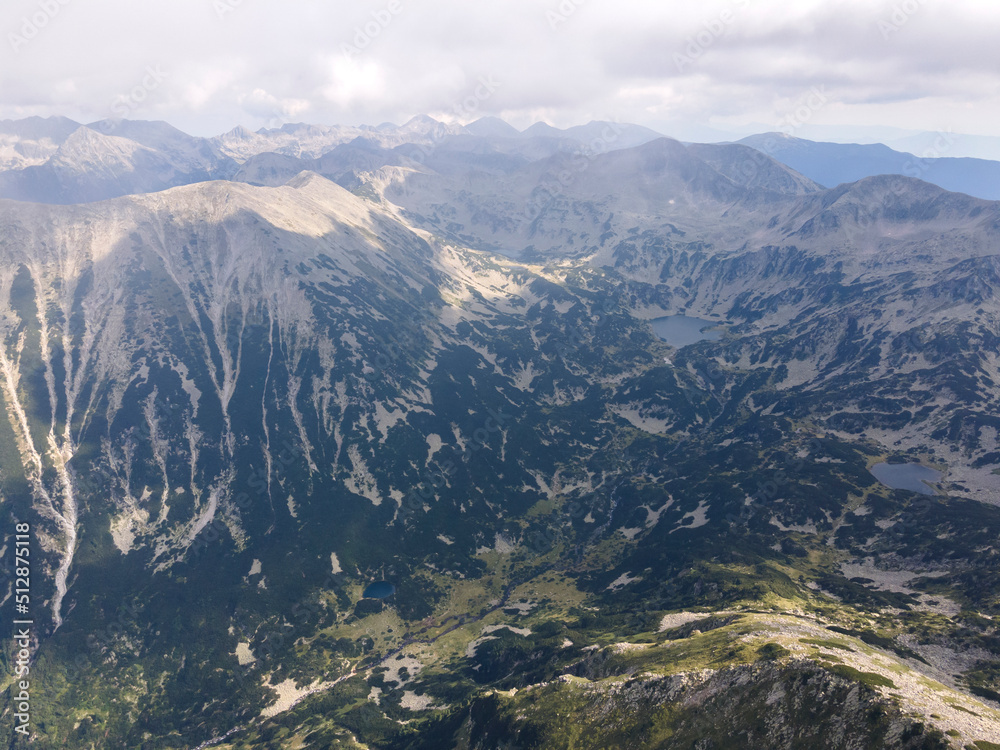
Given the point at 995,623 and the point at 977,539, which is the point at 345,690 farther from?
the point at 977,539

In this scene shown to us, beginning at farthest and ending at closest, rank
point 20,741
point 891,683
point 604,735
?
point 20,741
point 604,735
point 891,683

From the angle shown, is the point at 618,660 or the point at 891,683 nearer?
the point at 891,683

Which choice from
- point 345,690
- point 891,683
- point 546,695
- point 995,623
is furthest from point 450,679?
point 995,623

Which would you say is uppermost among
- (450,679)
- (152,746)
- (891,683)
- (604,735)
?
(891,683)

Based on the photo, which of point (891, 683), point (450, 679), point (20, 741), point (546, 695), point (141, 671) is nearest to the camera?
point (891, 683)

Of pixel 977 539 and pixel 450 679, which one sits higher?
pixel 977 539

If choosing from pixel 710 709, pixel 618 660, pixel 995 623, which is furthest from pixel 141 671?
pixel 995 623

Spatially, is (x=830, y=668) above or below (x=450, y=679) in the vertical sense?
above

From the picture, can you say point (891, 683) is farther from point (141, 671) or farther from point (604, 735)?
point (141, 671)

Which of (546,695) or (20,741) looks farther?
(20,741)
